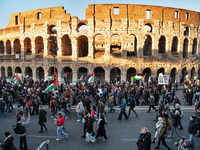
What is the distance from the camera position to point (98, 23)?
85.0ft

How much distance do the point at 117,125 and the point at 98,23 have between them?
19.8 metres

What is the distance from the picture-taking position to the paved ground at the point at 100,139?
25.0 ft

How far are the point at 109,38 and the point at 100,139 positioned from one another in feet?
66.2

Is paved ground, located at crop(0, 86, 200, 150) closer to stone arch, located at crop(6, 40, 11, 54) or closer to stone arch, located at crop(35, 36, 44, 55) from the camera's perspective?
stone arch, located at crop(35, 36, 44, 55)

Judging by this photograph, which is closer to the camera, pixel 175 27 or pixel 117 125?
pixel 117 125

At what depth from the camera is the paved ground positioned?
7.61 m

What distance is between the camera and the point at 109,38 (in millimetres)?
25984

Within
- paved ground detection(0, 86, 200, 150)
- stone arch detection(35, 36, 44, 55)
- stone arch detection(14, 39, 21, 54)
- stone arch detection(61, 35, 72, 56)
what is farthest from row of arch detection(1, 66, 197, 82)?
paved ground detection(0, 86, 200, 150)

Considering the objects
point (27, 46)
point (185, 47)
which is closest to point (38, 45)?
point (27, 46)

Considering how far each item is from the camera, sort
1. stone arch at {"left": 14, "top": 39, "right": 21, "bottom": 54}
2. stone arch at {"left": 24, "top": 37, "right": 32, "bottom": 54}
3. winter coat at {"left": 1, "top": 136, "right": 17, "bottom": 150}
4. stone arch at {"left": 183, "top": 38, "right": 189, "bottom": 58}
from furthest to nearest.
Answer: stone arch at {"left": 14, "top": 39, "right": 21, "bottom": 54}, stone arch at {"left": 24, "top": 37, "right": 32, "bottom": 54}, stone arch at {"left": 183, "top": 38, "right": 189, "bottom": 58}, winter coat at {"left": 1, "top": 136, "right": 17, "bottom": 150}

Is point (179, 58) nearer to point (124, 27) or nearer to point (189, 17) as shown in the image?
point (189, 17)

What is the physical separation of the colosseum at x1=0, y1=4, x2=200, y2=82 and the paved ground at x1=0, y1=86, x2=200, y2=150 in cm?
1541

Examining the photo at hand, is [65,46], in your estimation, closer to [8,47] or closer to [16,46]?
[16,46]

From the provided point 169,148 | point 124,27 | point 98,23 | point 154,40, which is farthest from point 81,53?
point 169,148
